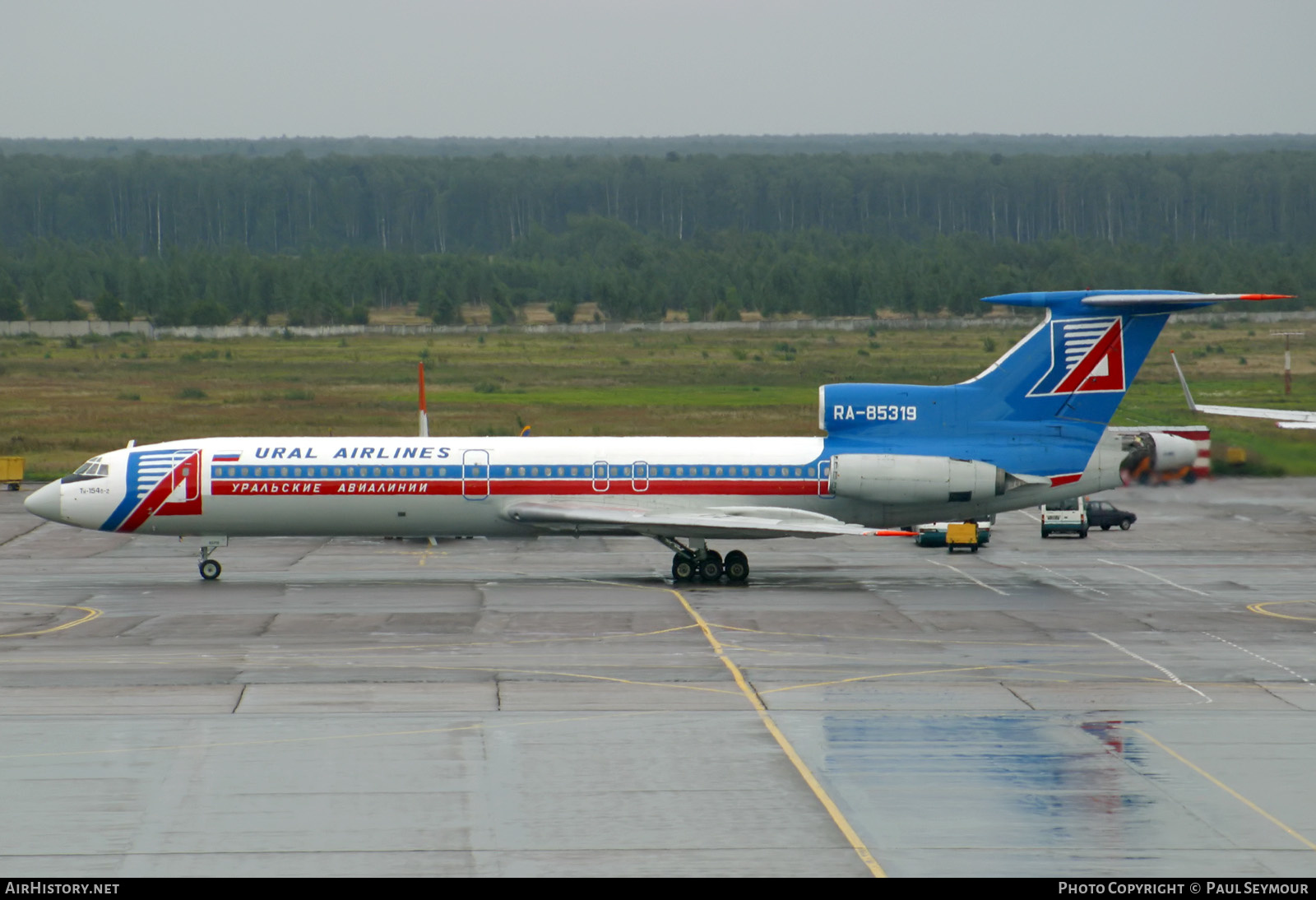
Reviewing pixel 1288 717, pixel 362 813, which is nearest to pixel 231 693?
pixel 362 813

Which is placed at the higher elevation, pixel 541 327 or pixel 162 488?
pixel 541 327

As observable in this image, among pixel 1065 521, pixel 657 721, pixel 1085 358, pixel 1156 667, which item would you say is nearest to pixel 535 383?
pixel 1065 521

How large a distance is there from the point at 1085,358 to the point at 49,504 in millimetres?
28152

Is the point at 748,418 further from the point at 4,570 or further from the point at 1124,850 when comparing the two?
the point at 1124,850

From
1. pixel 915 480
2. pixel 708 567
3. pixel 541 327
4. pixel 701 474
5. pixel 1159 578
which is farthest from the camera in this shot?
pixel 541 327

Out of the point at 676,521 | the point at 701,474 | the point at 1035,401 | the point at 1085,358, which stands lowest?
the point at 676,521

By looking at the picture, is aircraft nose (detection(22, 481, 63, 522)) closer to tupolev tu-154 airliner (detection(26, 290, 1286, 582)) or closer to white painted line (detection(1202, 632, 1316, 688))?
tupolev tu-154 airliner (detection(26, 290, 1286, 582))

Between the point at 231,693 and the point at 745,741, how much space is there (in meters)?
9.30

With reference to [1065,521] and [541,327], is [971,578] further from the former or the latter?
[541,327]

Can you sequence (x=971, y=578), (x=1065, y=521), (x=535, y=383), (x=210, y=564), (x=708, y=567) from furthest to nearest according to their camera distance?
(x=535, y=383)
(x=1065, y=521)
(x=971, y=578)
(x=210, y=564)
(x=708, y=567)

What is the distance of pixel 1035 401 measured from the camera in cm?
4012

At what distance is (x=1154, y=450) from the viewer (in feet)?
143

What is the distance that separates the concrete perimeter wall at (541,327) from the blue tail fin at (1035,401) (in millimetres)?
112403

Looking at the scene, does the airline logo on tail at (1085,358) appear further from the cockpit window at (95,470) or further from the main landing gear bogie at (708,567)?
the cockpit window at (95,470)
